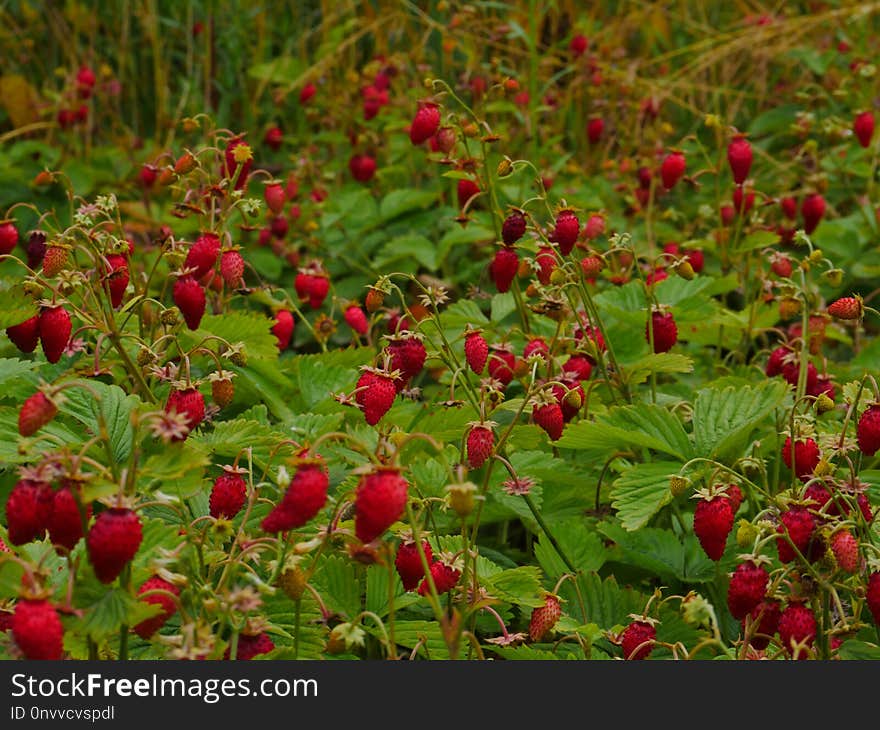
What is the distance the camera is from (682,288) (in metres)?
3.24

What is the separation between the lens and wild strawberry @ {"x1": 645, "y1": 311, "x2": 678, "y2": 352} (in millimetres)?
2752

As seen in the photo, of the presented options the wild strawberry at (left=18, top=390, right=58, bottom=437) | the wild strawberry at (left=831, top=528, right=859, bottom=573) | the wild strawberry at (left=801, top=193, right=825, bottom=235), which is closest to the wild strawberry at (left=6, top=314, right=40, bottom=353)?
the wild strawberry at (left=18, top=390, right=58, bottom=437)

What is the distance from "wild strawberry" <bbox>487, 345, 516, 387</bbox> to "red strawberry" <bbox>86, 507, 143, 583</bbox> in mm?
1165

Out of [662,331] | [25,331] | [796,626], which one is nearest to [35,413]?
[25,331]

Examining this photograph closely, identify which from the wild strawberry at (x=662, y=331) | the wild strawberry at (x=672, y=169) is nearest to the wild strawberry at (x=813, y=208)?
the wild strawberry at (x=672, y=169)

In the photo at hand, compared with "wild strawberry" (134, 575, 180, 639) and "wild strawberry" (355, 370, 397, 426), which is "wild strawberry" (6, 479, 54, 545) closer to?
"wild strawberry" (134, 575, 180, 639)

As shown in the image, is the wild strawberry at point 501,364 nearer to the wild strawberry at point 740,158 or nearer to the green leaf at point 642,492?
the green leaf at point 642,492

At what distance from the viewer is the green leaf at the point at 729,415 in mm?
2355

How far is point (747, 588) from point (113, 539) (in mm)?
874

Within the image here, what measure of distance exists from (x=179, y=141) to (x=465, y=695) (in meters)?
4.85

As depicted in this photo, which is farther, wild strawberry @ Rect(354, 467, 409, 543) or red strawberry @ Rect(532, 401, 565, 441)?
red strawberry @ Rect(532, 401, 565, 441)

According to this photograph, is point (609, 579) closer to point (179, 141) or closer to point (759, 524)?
point (759, 524)

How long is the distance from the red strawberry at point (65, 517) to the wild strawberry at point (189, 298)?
802 millimetres

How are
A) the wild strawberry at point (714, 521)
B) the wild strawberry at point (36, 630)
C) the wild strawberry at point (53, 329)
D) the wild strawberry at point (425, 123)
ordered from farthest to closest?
the wild strawberry at point (425, 123) < the wild strawberry at point (53, 329) < the wild strawberry at point (714, 521) < the wild strawberry at point (36, 630)
